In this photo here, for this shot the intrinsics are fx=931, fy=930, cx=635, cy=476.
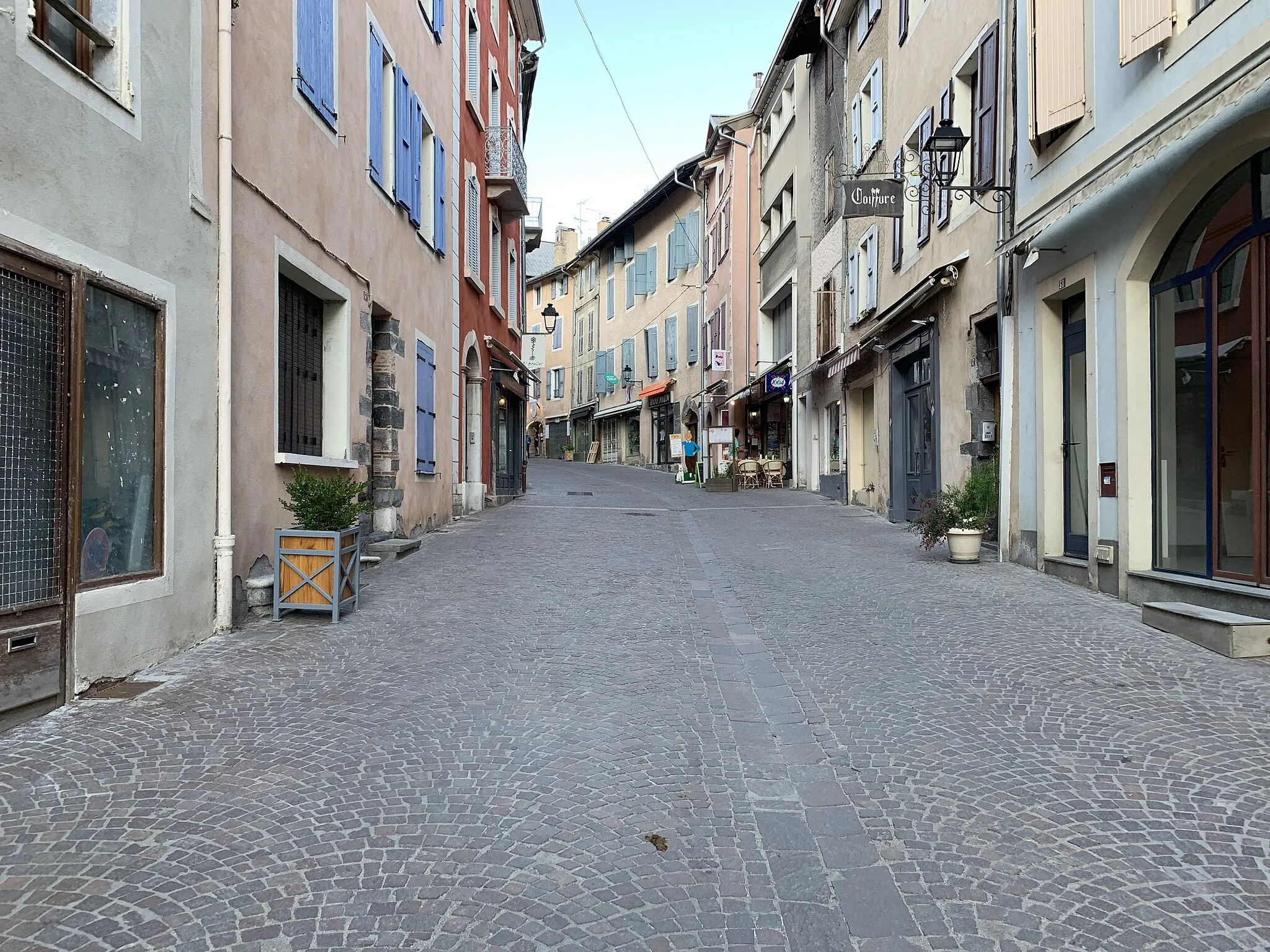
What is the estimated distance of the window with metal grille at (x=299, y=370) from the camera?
800 centimetres

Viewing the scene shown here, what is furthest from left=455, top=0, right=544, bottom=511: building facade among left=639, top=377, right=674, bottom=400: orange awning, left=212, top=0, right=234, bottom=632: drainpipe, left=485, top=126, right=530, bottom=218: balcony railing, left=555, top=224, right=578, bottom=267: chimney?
left=555, top=224, right=578, bottom=267: chimney

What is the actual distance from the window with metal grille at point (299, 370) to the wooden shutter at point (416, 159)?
3.30 metres

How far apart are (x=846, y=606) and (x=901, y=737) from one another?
10.2ft

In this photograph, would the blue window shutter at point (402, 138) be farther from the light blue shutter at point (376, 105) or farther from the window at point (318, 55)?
the window at point (318, 55)

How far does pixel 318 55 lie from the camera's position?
8109 millimetres

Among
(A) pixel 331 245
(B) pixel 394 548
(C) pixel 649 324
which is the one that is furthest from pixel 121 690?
(C) pixel 649 324

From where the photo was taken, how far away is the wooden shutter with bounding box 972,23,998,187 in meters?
9.77

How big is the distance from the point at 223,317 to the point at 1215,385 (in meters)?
6.78

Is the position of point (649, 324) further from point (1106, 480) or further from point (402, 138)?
point (1106, 480)

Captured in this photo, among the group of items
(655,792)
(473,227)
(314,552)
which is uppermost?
(473,227)

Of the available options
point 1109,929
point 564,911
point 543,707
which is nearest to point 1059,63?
point 543,707

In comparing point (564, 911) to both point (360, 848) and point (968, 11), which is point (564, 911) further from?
point (968, 11)

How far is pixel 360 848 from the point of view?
294 cm

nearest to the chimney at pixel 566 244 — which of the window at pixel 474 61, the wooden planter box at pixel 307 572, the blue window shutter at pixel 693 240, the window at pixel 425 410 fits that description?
the blue window shutter at pixel 693 240
